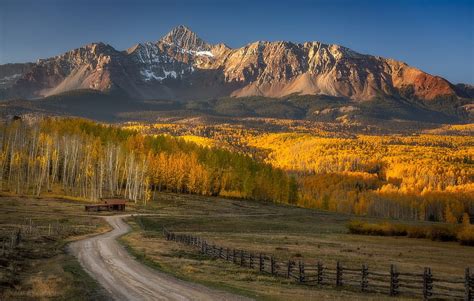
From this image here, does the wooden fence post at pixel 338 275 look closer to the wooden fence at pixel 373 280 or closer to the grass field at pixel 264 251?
the wooden fence at pixel 373 280

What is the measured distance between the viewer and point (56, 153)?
5655 inches

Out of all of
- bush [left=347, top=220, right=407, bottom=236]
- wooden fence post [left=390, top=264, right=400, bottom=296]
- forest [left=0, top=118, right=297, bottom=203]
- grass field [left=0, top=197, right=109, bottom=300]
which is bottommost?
bush [left=347, top=220, right=407, bottom=236]

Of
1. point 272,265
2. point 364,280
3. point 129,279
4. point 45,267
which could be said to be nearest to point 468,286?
point 364,280

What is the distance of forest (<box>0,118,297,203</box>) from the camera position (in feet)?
443

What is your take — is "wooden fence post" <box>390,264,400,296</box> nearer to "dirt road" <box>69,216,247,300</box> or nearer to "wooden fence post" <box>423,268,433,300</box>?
"wooden fence post" <box>423,268,433,300</box>

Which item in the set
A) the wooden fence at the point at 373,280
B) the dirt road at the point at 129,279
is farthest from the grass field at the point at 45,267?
the wooden fence at the point at 373,280

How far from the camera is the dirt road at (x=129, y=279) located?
30188mm

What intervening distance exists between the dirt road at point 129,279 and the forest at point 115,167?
265ft

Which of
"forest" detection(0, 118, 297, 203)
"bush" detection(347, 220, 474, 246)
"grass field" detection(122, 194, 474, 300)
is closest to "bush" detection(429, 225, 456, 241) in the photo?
"bush" detection(347, 220, 474, 246)

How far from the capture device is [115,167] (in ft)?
480

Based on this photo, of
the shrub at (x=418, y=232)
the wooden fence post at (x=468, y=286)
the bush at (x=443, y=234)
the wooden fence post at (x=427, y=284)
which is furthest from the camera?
the shrub at (x=418, y=232)

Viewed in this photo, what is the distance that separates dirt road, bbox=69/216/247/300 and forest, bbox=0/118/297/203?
3181 inches

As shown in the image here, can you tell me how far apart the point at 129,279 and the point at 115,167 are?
11462 cm

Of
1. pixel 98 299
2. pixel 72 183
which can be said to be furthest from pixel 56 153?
pixel 98 299
